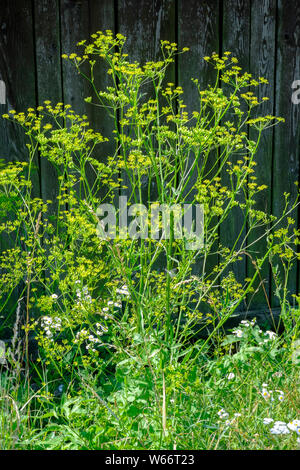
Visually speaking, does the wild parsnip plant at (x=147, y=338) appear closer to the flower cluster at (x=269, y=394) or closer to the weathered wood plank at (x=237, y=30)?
the flower cluster at (x=269, y=394)

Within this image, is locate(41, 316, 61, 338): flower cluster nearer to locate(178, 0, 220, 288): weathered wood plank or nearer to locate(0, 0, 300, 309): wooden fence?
locate(0, 0, 300, 309): wooden fence

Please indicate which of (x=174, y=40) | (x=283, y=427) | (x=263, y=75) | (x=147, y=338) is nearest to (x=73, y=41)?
(x=174, y=40)

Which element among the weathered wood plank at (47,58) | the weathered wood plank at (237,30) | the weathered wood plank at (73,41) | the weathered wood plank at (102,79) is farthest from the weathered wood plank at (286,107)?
the weathered wood plank at (47,58)

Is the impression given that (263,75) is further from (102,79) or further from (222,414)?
(222,414)

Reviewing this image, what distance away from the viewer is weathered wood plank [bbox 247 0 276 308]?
374 cm

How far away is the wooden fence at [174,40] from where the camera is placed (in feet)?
11.0

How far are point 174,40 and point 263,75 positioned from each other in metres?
0.62

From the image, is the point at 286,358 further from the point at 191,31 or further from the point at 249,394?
the point at 191,31

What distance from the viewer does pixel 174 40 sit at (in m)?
3.55

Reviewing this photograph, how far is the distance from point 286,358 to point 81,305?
108cm

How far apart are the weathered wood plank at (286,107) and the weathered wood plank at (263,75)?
1.7 inches

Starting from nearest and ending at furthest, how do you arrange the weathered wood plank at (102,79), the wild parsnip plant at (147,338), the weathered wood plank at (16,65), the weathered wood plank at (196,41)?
the wild parsnip plant at (147,338)
the weathered wood plank at (16,65)
the weathered wood plank at (102,79)
the weathered wood plank at (196,41)

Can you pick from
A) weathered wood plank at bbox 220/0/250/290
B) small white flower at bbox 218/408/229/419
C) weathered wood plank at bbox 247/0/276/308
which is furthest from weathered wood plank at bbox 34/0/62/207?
small white flower at bbox 218/408/229/419

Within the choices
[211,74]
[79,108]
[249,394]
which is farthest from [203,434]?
[211,74]
